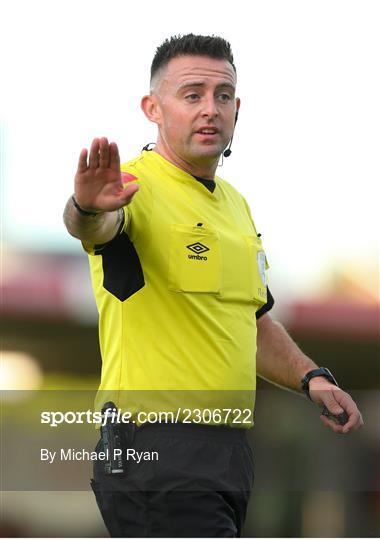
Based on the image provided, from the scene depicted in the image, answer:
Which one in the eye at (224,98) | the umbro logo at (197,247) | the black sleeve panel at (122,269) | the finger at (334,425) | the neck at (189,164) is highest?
the eye at (224,98)

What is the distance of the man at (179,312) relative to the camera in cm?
372

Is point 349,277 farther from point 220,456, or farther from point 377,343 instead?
point 220,456

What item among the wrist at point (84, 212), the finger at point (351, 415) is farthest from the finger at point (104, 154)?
the finger at point (351, 415)

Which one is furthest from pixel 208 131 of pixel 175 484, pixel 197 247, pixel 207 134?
pixel 175 484

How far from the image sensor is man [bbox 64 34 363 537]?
3.72 meters

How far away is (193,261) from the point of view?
3.94 m

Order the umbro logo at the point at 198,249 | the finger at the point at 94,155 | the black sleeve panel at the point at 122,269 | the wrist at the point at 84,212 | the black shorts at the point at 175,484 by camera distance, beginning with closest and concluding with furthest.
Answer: the finger at the point at 94,155 < the wrist at the point at 84,212 < the black shorts at the point at 175,484 < the black sleeve panel at the point at 122,269 < the umbro logo at the point at 198,249

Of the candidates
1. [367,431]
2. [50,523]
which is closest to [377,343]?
[367,431]

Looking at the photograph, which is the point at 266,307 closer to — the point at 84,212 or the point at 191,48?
the point at 191,48

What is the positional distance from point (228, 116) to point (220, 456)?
135 cm

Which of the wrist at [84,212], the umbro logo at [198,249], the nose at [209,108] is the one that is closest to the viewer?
the wrist at [84,212]

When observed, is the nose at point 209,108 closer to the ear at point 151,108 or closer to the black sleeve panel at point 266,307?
the ear at point 151,108

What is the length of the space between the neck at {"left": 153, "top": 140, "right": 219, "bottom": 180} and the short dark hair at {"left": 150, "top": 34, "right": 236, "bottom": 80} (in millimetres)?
366

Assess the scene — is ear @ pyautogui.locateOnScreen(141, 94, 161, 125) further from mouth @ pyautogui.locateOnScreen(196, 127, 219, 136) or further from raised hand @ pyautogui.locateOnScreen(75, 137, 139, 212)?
raised hand @ pyautogui.locateOnScreen(75, 137, 139, 212)
